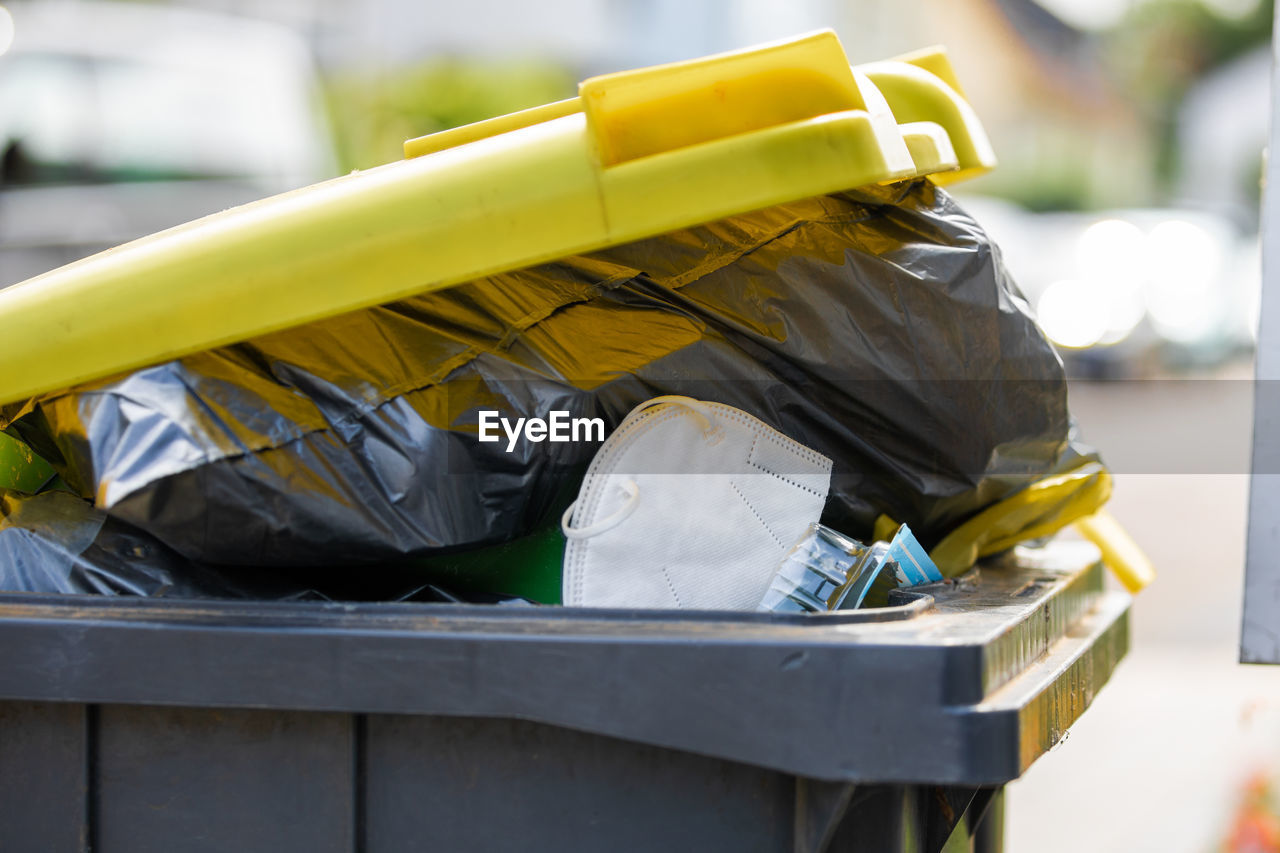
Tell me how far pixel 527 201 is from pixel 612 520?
1.29 feet

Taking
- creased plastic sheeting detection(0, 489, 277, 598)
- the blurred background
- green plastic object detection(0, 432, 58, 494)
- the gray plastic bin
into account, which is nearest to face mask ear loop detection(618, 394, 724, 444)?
the gray plastic bin

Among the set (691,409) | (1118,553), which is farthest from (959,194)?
(691,409)

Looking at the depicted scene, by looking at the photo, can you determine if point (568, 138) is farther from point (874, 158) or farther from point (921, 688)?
point (921, 688)

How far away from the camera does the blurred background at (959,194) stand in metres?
4.09

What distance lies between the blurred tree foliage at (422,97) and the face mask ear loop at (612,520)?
30.5 ft

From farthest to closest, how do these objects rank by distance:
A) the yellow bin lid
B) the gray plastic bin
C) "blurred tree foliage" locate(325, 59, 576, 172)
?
"blurred tree foliage" locate(325, 59, 576, 172), the yellow bin lid, the gray plastic bin

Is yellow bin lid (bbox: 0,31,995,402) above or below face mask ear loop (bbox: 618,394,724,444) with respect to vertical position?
above

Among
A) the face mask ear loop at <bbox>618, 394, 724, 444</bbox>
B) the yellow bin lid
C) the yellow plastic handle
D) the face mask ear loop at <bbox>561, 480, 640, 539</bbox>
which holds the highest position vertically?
the yellow bin lid

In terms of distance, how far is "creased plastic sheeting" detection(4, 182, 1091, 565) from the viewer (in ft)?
4.60

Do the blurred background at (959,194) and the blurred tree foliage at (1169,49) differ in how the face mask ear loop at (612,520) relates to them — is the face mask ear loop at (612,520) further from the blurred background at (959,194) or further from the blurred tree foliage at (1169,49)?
the blurred tree foliage at (1169,49)

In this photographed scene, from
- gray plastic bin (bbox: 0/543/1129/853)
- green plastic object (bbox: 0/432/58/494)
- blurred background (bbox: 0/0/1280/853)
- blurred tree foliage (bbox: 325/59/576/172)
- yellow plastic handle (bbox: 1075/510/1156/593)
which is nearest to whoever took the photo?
gray plastic bin (bbox: 0/543/1129/853)

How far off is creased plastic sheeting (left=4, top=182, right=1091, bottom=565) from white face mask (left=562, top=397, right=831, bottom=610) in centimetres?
5

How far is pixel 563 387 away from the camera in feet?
5.03

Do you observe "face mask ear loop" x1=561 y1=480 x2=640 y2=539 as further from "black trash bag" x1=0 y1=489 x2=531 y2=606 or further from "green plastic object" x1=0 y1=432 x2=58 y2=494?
"green plastic object" x1=0 y1=432 x2=58 y2=494
